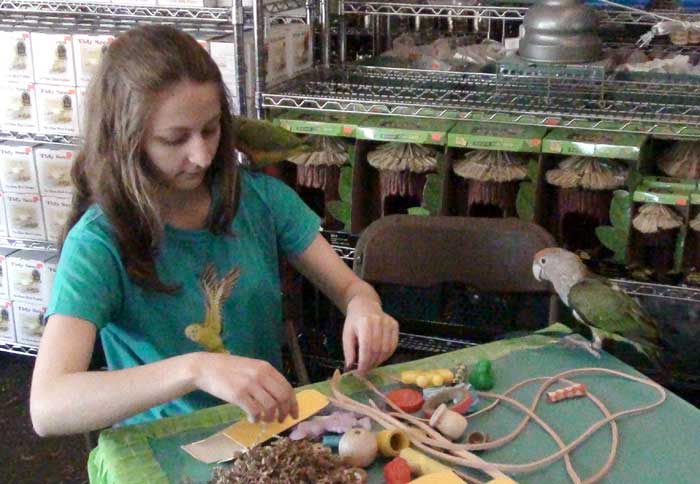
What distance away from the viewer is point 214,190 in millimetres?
1117

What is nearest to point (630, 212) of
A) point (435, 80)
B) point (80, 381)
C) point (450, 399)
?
point (435, 80)

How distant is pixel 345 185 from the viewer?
173 cm

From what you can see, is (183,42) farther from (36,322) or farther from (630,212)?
(36,322)

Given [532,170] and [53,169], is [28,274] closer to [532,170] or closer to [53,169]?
[53,169]

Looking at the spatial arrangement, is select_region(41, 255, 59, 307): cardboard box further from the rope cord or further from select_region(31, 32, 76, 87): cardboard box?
the rope cord

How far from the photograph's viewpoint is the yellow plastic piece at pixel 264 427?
84 centimetres

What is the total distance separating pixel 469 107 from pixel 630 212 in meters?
0.37

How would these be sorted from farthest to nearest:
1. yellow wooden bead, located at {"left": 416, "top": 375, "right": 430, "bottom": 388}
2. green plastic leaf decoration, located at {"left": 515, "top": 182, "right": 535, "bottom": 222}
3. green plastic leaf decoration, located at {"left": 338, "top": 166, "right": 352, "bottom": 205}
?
green plastic leaf decoration, located at {"left": 338, "top": 166, "right": 352, "bottom": 205}
green plastic leaf decoration, located at {"left": 515, "top": 182, "right": 535, "bottom": 222}
yellow wooden bead, located at {"left": 416, "top": 375, "right": 430, "bottom": 388}

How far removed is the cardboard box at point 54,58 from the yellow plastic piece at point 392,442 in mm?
1268

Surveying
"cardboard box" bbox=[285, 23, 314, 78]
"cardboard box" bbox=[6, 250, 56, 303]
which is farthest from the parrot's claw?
"cardboard box" bbox=[6, 250, 56, 303]

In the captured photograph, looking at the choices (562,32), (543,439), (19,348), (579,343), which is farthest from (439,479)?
(19,348)

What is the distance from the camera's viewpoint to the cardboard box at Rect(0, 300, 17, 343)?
2.03 meters

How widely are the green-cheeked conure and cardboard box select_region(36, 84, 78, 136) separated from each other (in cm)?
59

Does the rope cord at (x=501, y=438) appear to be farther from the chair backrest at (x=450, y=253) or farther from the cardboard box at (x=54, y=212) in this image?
the cardboard box at (x=54, y=212)
